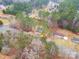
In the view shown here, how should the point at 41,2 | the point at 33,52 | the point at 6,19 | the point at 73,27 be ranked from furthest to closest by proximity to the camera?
the point at 41,2 < the point at 6,19 < the point at 73,27 < the point at 33,52

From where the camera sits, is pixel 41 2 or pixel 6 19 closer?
pixel 6 19

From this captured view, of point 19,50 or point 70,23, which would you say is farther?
point 70,23

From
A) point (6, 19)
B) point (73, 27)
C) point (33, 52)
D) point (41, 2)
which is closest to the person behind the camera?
point (33, 52)

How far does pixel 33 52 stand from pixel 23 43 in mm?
1816

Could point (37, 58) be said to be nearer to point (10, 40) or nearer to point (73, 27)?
point (10, 40)

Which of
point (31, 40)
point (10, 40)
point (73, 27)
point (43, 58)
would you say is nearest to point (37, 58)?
point (43, 58)

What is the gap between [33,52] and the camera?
939 inches

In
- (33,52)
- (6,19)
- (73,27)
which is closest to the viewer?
(33,52)

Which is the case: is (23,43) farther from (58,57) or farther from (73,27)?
(73,27)

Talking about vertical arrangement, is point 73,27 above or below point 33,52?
below

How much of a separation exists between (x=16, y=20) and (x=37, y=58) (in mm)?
21047

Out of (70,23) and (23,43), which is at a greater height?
(23,43)

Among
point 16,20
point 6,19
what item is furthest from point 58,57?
point 6,19

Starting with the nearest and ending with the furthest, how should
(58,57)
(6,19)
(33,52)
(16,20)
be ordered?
(33,52) → (58,57) → (16,20) → (6,19)
